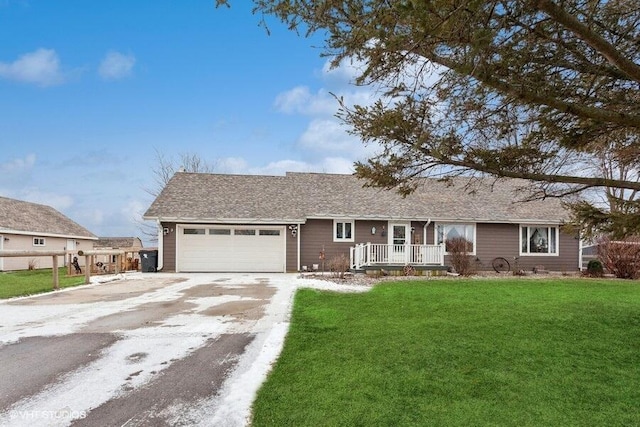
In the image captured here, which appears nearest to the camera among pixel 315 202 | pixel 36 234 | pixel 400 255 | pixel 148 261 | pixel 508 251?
pixel 400 255

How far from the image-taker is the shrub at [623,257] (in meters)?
15.7

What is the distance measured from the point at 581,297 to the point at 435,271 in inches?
261

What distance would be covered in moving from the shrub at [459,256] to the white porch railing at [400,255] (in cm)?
59

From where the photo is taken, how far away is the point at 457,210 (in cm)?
1912

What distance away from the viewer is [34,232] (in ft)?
77.9

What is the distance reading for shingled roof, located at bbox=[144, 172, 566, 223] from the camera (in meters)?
18.0

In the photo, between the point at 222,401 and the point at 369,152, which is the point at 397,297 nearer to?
the point at 369,152

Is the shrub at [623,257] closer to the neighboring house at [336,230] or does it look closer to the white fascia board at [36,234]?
the neighboring house at [336,230]

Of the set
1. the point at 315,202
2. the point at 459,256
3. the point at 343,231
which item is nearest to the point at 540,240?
the point at 459,256

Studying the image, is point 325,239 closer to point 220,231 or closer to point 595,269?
point 220,231

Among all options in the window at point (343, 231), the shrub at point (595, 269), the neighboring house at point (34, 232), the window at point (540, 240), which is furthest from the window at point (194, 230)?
the shrub at point (595, 269)

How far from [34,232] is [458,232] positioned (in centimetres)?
2325

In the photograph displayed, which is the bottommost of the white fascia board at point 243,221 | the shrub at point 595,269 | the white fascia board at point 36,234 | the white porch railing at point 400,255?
the shrub at point 595,269

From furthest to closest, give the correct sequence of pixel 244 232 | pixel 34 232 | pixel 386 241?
pixel 34 232 → pixel 386 241 → pixel 244 232
